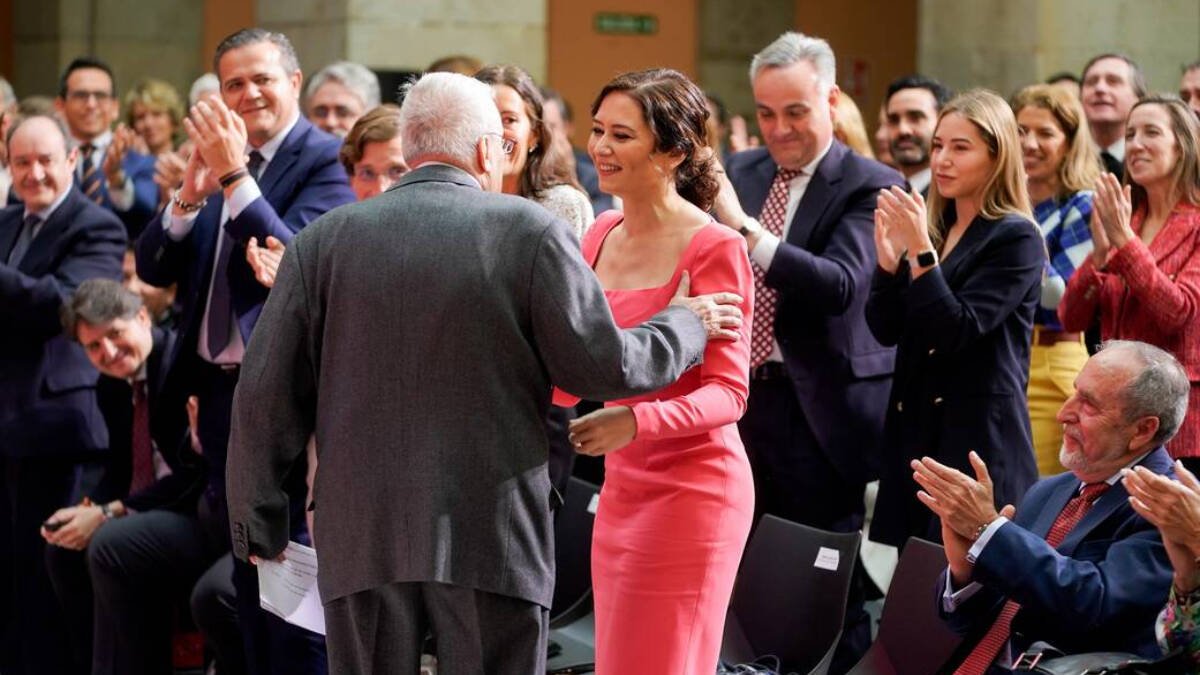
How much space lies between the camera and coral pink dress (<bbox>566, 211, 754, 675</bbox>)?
3305 mm

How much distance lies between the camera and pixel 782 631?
14.3ft

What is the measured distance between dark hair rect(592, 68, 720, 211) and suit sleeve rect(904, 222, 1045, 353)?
3.26 feet

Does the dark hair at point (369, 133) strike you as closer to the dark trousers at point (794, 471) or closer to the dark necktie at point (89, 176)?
the dark trousers at point (794, 471)

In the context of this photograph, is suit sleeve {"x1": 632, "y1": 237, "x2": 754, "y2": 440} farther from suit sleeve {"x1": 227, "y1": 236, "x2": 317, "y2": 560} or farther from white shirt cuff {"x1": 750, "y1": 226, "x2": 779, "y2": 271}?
white shirt cuff {"x1": 750, "y1": 226, "x2": 779, "y2": 271}

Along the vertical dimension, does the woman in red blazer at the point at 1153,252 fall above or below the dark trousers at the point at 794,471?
above

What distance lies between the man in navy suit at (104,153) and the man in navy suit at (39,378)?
3.28 feet

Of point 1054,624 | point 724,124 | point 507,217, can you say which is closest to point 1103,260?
point 1054,624

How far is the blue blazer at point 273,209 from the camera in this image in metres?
4.61

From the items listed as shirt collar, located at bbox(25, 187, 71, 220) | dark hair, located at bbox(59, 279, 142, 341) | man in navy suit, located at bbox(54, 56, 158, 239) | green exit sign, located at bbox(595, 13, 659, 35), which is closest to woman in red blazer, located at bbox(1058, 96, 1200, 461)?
dark hair, located at bbox(59, 279, 142, 341)

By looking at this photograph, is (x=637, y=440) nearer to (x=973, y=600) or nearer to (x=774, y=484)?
(x=973, y=600)

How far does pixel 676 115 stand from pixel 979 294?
130 centimetres

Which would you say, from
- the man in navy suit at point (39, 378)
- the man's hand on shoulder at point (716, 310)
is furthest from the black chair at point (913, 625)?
the man in navy suit at point (39, 378)

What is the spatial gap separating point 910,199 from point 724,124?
473cm

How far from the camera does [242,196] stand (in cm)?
427
